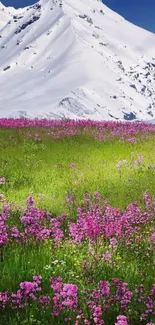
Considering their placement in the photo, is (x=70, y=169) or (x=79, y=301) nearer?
(x=79, y=301)

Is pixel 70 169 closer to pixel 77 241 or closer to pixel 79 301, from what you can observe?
pixel 77 241

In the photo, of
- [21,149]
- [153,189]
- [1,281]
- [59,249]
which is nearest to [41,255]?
[59,249]

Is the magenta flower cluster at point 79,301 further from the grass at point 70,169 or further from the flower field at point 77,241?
the grass at point 70,169

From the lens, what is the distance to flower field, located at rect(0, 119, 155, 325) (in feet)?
14.0

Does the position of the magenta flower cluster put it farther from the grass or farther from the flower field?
the grass

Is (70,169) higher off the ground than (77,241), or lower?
higher

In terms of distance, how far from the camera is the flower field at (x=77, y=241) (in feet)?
14.0

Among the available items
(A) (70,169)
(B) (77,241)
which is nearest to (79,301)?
(B) (77,241)

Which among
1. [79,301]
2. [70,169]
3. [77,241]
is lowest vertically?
[79,301]

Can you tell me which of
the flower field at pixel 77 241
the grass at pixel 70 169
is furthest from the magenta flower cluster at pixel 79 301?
the grass at pixel 70 169

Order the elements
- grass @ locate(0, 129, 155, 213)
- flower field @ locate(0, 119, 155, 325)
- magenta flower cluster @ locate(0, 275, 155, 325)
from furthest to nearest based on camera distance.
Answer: grass @ locate(0, 129, 155, 213) → flower field @ locate(0, 119, 155, 325) → magenta flower cluster @ locate(0, 275, 155, 325)

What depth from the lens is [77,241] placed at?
6383 millimetres

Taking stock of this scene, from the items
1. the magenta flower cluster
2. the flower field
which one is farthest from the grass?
the magenta flower cluster

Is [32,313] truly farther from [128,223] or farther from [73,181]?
[73,181]
